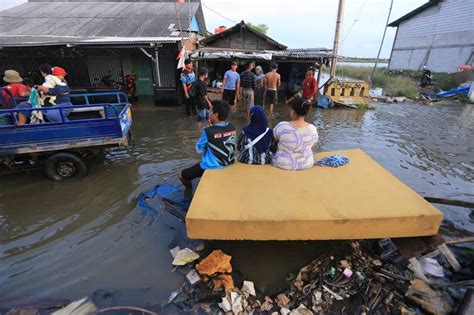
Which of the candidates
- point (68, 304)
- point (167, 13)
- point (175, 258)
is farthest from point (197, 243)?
point (167, 13)

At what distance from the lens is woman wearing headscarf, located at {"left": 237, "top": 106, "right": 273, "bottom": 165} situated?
3.61 meters

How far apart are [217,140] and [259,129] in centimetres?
62

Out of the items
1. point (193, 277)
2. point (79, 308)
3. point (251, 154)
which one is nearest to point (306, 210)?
point (251, 154)

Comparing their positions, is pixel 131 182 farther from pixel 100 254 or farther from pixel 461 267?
pixel 461 267

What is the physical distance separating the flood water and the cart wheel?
0.61ft

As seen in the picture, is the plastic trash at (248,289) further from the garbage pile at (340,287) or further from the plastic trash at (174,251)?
the plastic trash at (174,251)

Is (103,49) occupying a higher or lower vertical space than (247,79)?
higher

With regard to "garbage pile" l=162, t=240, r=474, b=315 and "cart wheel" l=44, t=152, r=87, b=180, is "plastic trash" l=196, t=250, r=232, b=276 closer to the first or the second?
"garbage pile" l=162, t=240, r=474, b=315

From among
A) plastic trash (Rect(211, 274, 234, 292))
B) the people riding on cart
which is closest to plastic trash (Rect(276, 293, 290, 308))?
plastic trash (Rect(211, 274, 234, 292))

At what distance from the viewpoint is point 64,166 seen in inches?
200

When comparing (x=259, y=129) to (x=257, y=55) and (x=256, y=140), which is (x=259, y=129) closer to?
(x=256, y=140)

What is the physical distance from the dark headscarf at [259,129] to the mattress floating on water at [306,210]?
1.81ft

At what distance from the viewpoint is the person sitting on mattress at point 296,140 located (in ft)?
11.1

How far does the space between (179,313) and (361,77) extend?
3499 cm
